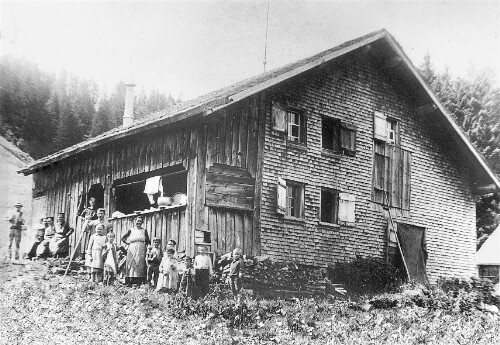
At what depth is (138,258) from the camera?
14023 millimetres

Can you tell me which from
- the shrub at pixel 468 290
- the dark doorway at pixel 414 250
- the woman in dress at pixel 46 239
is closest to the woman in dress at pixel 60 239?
the woman in dress at pixel 46 239

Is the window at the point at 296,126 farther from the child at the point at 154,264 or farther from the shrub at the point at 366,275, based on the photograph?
the child at the point at 154,264

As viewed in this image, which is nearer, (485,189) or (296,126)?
(296,126)

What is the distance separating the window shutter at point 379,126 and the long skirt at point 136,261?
24.6 feet

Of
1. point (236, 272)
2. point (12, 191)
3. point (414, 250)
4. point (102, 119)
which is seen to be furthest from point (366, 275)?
point (102, 119)

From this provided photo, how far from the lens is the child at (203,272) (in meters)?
13.0

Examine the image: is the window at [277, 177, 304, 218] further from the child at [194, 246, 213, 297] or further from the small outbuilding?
the small outbuilding

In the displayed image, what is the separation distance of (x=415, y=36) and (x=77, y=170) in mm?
10023

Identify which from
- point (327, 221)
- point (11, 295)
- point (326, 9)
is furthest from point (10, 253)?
point (326, 9)

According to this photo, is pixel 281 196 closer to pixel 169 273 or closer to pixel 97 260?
pixel 169 273

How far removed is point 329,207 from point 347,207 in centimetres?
49

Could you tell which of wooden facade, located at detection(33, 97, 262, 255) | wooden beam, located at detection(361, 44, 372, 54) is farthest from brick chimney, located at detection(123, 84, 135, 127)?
wooden beam, located at detection(361, 44, 372, 54)

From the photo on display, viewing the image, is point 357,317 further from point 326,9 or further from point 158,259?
point 326,9

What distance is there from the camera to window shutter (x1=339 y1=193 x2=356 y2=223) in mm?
16594
